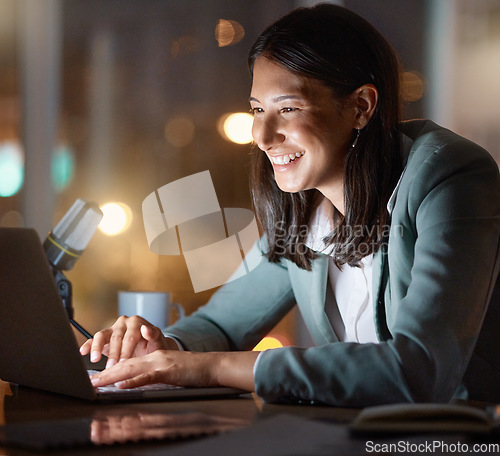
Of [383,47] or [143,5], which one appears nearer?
[383,47]

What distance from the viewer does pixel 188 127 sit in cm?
317

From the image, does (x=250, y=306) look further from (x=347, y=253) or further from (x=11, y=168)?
(x=11, y=168)

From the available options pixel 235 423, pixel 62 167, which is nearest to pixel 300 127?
pixel 235 423

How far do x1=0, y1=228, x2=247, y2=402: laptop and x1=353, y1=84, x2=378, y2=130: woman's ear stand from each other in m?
0.70

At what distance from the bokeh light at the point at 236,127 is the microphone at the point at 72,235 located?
1.61 m

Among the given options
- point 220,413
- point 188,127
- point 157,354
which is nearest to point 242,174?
point 188,127

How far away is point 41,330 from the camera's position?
3.23ft

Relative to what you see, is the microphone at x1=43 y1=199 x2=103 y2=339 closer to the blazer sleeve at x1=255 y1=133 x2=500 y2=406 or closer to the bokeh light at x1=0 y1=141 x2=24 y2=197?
the blazer sleeve at x1=255 y1=133 x2=500 y2=406

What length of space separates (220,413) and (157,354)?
0.76 ft

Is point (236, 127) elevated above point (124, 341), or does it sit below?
above

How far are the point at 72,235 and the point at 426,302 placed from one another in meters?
0.96

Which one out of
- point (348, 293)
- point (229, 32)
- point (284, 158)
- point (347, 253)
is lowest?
point (348, 293)

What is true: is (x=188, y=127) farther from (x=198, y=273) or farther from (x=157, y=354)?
(x=157, y=354)

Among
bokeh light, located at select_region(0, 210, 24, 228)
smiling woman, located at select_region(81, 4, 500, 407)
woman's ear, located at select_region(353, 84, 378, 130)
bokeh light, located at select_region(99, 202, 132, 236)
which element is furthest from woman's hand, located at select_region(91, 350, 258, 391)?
bokeh light, located at select_region(0, 210, 24, 228)
